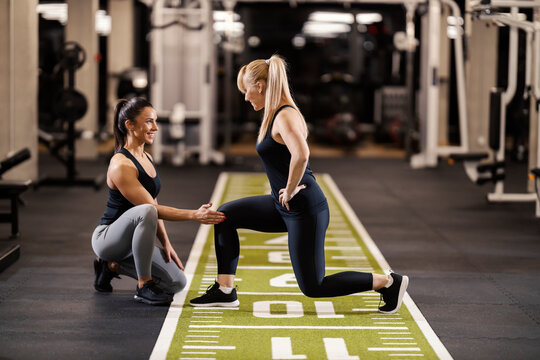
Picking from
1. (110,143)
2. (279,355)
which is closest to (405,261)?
(279,355)

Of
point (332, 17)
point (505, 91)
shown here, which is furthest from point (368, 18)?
point (505, 91)

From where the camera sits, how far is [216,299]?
14.2 feet

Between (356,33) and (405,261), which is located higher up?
(356,33)

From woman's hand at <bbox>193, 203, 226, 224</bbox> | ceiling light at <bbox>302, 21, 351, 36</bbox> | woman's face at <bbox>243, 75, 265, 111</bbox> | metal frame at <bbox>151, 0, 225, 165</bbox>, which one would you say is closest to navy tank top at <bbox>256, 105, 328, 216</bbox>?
woman's face at <bbox>243, 75, 265, 111</bbox>

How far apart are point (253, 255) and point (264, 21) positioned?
13142 millimetres

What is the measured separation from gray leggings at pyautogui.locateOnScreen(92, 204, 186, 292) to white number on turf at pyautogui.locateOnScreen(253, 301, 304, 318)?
1.48 ft

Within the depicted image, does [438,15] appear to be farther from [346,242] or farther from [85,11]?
[346,242]

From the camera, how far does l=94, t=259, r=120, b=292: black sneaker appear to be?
14.9ft

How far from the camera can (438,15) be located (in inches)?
438

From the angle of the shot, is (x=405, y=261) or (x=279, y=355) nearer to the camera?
(x=279, y=355)

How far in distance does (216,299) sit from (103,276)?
2.16 feet

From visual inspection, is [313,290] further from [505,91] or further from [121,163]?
[505,91]

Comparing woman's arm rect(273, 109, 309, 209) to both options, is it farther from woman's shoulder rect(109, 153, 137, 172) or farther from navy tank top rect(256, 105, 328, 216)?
woman's shoulder rect(109, 153, 137, 172)

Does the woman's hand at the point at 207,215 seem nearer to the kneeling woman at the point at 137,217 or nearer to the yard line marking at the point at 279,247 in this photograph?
the kneeling woman at the point at 137,217
